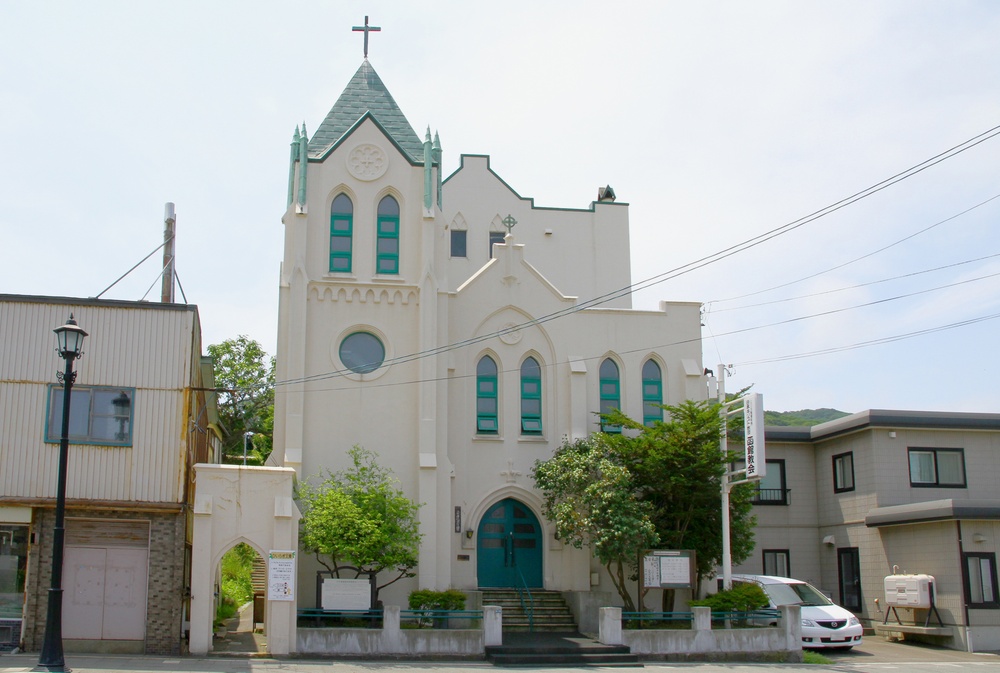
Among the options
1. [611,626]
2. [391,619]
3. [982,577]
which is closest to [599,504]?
[611,626]

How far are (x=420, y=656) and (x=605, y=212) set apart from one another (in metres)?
19.9

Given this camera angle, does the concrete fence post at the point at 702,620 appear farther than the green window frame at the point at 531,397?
No

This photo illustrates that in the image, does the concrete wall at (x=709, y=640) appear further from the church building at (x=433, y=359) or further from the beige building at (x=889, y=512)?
the beige building at (x=889, y=512)

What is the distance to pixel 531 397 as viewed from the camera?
28.4 metres

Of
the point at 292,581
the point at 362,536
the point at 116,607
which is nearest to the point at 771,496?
the point at 362,536

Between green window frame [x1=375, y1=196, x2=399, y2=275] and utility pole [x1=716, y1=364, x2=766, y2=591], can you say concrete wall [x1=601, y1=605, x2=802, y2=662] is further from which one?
green window frame [x1=375, y1=196, x2=399, y2=275]

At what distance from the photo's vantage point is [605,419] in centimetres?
Answer: 2773

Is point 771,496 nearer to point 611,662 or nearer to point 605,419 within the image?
point 605,419

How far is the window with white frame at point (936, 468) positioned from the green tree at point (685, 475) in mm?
6448

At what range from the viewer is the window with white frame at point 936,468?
29.5m

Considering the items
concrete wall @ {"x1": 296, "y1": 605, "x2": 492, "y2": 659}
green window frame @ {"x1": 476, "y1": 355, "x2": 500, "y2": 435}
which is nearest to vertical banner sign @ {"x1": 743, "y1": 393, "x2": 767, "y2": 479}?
green window frame @ {"x1": 476, "y1": 355, "x2": 500, "y2": 435}

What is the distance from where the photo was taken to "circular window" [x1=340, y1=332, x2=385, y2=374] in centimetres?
2698

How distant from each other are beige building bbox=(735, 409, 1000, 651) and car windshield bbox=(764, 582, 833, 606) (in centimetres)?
310

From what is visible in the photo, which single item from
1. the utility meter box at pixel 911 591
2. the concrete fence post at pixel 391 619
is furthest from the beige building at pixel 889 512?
the concrete fence post at pixel 391 619
